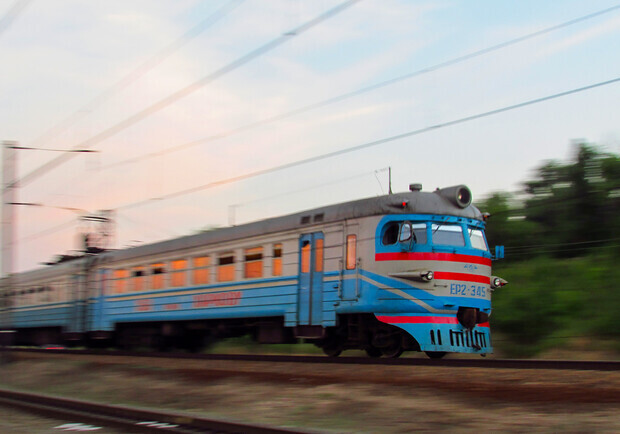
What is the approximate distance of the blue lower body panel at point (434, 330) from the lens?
468 inches

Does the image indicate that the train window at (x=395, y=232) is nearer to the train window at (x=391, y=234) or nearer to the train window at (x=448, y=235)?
the train window at (x=391, y=234)

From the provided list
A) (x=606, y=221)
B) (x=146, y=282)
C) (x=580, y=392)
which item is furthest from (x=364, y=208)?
(x=606, y=221)

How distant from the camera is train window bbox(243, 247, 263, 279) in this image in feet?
49.6

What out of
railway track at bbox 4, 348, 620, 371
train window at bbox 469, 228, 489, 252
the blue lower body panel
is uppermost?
train window at bbox 469, 228, 489, 252

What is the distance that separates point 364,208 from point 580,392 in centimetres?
579

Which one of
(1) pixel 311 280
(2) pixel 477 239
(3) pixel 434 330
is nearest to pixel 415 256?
(3) pixel 434 330

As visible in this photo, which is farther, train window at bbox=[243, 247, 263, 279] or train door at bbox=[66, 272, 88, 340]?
train door at bbox=[66, 272, 88, 340]

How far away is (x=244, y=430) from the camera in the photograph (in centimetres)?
753

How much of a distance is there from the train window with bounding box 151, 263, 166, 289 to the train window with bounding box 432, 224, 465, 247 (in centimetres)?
896

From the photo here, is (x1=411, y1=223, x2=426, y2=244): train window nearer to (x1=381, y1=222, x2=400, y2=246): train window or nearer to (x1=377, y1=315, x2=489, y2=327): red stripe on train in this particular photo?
(x1=381, y1=222, x2=400, y2=246): train window

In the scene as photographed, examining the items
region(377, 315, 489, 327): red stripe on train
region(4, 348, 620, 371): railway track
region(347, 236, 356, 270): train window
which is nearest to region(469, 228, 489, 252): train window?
region(377, 315, 489, 327): red stripe on train

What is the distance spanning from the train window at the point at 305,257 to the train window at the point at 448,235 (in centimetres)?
272

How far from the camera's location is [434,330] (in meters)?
11.9

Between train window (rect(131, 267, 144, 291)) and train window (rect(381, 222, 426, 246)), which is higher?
train window (rect(381, 222, 426, 246))
